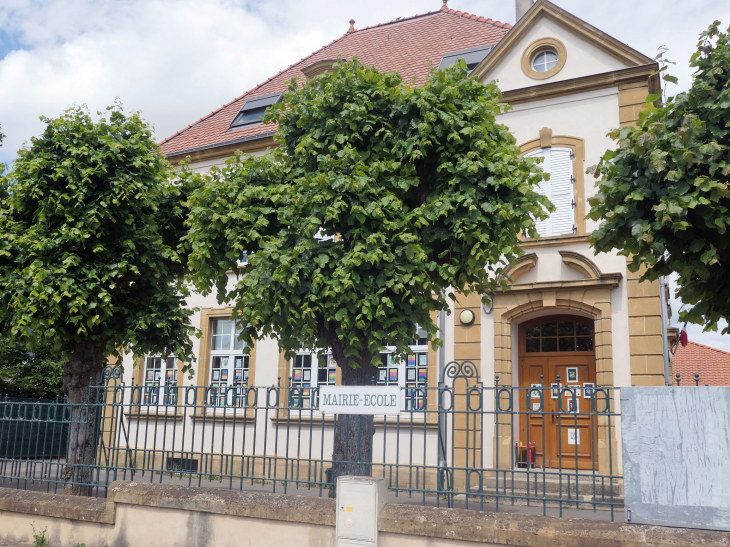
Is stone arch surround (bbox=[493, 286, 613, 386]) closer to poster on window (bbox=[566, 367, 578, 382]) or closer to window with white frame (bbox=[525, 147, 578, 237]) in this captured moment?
poster on window (bbox=[566, 367, 578, 382])

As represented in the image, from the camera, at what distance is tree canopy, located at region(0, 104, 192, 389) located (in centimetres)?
853

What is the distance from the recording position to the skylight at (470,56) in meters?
14.6

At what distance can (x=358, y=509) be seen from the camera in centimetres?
557

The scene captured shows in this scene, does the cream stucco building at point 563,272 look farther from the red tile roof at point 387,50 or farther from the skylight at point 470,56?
the red tile roof at point 387,50

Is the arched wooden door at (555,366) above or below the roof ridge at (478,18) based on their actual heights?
below

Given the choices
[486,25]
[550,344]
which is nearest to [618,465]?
[550,344]

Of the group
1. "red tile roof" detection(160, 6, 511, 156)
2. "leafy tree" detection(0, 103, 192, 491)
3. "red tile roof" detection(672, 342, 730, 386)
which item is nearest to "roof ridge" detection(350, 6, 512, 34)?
"red tile roof" detection(160, 6, 511, 156)

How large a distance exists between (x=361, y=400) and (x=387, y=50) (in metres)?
13.7

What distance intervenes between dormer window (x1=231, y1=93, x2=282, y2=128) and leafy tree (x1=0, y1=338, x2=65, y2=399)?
9636 mm

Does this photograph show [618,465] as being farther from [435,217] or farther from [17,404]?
[17,404]

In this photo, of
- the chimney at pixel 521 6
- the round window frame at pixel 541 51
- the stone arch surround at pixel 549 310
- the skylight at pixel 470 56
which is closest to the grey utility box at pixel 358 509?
the stone arch surround at pixel 549 310

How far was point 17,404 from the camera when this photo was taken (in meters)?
8.07

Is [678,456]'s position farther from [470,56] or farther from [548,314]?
[470,56]

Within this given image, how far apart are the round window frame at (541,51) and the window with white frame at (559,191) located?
4.73 feet
